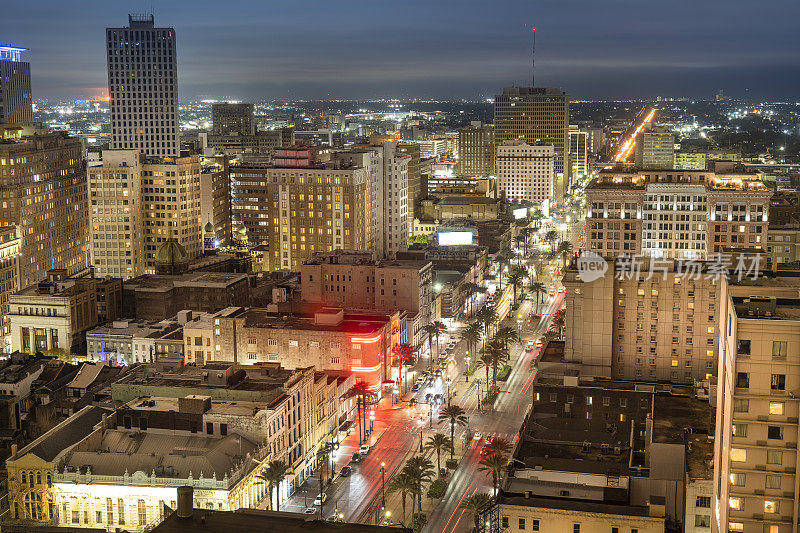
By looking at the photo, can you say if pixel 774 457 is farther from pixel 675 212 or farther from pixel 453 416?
pixel 675 212

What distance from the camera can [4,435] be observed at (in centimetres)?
12656

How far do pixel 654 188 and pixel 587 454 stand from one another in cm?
8592

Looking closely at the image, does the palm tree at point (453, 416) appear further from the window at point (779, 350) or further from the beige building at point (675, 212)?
the window at point (779, 350)

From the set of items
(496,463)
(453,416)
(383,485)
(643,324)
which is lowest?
(383,485)

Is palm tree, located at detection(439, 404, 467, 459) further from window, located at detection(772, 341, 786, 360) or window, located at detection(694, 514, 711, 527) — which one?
window, located at detection(772, 341, 786, 360)

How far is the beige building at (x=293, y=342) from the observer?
152750 millimetres

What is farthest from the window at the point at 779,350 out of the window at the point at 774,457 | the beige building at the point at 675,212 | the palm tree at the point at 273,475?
the beige building at the point at 675,212

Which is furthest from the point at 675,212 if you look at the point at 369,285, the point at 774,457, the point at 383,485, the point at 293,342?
the point at 774,457

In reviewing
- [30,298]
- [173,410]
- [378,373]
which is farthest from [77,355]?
[173,410]

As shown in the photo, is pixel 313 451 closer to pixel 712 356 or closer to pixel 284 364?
pixel 284 364

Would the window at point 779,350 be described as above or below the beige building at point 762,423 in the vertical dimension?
above

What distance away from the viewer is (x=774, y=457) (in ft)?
183

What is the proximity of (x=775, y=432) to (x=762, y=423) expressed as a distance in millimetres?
831

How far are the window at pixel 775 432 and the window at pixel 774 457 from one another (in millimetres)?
802
